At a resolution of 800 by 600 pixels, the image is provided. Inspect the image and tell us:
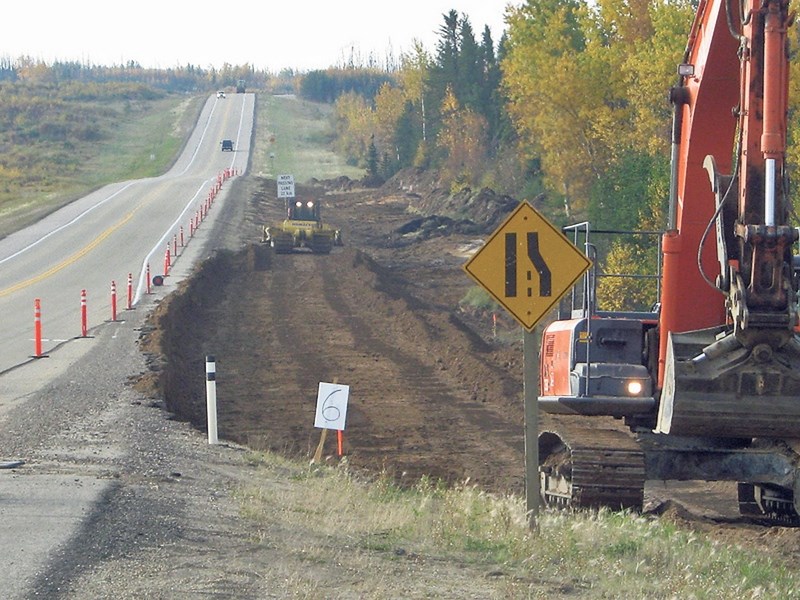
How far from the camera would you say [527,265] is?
9.34 meters

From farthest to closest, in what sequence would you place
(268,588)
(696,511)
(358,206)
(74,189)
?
(74,189), (358,206), (696,511), (268,588)

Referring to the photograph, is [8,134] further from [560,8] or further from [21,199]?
[560,8]

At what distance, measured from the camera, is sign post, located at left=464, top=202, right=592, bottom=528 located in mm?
9289

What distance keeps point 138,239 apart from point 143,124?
94.1 metres

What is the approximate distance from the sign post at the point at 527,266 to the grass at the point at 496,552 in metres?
0.63

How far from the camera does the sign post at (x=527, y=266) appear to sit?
9.29 m

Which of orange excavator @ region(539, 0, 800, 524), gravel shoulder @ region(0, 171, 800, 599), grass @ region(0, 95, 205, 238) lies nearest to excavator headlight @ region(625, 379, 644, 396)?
orange excavator @ region(539, 0, 800, 524)

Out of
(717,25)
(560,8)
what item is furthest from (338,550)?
(560,8)

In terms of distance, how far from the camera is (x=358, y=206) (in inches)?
3029

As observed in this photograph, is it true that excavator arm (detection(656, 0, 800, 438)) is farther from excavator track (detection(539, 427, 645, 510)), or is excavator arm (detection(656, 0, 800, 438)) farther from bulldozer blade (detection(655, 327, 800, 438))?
excavator track (detection(539, 427, 645, 510))

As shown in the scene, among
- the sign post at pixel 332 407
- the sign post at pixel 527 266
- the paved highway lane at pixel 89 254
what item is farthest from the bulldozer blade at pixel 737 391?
the paved highway lane at pixel 89 254

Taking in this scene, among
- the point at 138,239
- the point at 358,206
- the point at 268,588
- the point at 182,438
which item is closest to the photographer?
the point at 268,588

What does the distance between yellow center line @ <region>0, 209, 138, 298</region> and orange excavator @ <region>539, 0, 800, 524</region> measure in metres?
28.0

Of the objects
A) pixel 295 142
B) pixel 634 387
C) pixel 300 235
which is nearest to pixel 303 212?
pixel 300 235
